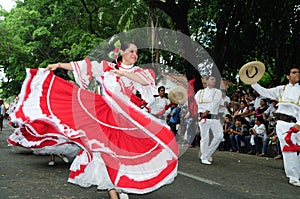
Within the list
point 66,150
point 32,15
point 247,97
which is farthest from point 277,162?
point 32,15

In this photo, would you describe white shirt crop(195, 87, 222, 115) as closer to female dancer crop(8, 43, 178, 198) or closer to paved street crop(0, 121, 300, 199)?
paved street crop(0, 121, 300, 199)

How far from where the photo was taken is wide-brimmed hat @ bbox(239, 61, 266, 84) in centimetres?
648

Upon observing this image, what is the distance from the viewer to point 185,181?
594cm

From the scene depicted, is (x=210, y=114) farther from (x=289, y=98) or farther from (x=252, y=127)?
(x=289, y=98)

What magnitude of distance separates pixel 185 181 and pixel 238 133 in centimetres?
523

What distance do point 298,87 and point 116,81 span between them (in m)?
3.54

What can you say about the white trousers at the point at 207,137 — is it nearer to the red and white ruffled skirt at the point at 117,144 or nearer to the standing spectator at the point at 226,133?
the standing spectator at the point at 226,133

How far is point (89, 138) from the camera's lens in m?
4.16

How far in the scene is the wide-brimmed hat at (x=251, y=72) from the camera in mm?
6480

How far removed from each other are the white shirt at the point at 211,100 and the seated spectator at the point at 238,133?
2253 mm

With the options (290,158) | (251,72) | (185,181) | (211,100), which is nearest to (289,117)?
(290,158)

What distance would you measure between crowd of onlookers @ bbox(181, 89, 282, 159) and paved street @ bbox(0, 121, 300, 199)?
5.21 feet

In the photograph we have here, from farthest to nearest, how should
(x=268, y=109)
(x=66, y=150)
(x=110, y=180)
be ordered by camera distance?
1. (x=268, y=109)
2. (x=66, y=150)
3. (x=110, y=180)

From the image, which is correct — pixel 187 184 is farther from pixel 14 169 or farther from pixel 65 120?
pixel 14 169
